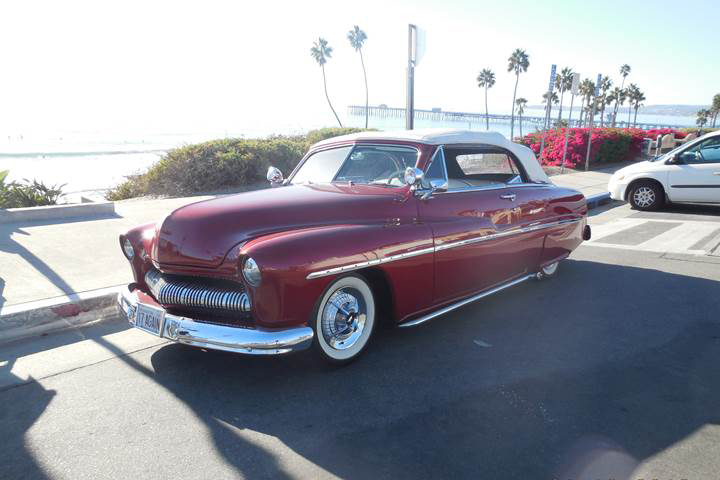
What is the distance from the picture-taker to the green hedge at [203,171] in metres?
11.8

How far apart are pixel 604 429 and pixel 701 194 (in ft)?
29.0

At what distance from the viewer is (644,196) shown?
416 inches

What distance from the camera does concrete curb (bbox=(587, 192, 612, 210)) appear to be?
11.2 metres

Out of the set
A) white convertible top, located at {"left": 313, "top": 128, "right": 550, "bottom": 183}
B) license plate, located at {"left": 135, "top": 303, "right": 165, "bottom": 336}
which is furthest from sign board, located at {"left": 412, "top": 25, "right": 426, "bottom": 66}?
license plate, located at {"left": 135, "top": 303, "right": 165, "bottom": 336}

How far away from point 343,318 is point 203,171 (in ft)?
29.8

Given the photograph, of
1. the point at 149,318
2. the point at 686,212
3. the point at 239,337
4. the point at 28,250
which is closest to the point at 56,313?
the point at 149,318

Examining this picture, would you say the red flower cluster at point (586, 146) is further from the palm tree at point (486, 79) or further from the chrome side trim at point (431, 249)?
the palm tree at point (486, 79)

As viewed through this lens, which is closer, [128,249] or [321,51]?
[128,249]

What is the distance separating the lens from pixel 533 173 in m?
5.50

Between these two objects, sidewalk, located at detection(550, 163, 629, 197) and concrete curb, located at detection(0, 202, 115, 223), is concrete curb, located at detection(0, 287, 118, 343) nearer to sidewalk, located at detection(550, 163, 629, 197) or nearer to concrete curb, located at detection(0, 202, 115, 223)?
concrete curb, located at detection(0, 202, 115, 223)

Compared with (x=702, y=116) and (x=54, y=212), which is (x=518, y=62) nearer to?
(x=702, y=116)

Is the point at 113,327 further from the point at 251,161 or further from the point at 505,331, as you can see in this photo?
the point at 251,161

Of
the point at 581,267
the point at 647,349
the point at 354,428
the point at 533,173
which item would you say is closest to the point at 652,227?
the point at 581,267

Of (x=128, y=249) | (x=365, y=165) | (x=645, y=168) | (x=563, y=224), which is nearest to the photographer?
(x=128, y=249)
